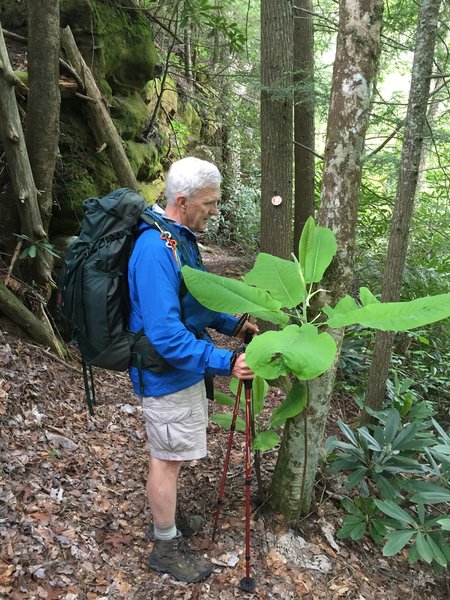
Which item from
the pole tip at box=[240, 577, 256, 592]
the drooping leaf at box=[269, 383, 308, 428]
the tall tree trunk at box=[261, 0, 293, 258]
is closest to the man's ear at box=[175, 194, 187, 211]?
the drooping leaf at box=[269, 383, 308, 428]

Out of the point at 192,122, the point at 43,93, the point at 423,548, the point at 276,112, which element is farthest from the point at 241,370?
the point at 192,122

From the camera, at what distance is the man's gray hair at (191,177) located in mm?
2412

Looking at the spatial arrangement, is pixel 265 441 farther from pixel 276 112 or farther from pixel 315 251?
pixel 276 112

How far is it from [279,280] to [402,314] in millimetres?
647

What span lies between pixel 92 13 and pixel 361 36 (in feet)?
14.7

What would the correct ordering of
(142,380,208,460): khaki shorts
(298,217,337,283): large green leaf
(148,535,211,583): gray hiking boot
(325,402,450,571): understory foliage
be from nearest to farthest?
(298,217,337,283): large green leaf, (142,380,208,460): khaki shorts, (148,535,211,583): gray hiking boot, (325,402,450,571): understory foliage

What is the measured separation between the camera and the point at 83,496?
3191mm

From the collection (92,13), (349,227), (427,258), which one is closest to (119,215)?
(349,227)

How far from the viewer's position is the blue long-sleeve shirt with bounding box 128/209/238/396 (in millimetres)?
2277

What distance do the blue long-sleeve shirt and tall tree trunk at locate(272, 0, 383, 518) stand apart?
0.83 meters

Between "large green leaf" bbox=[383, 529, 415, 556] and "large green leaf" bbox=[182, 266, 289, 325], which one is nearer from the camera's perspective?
"large green leaf" bbox=[182, 266, 289, 325]

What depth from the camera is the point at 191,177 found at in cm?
241

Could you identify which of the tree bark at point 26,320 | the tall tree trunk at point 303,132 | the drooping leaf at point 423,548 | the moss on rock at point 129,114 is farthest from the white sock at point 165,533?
the moss on rock at point 129,114

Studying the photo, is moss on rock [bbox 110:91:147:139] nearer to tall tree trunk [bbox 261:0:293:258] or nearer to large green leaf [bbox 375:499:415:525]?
tall tree trunk [bbox 261:0:293:258]
